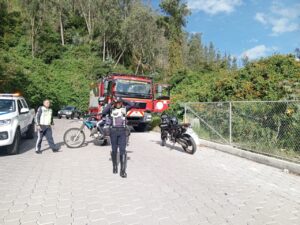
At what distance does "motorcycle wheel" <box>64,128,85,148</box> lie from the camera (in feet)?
38.5

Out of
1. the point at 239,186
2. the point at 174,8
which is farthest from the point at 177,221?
the point at 174,8

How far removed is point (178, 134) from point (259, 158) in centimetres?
291

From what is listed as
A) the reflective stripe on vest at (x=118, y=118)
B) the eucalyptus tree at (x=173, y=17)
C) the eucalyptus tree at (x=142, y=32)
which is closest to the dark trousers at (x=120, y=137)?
the reflective stripe on vest at (x=118, y=118)

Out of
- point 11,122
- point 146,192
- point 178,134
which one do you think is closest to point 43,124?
point 11,122

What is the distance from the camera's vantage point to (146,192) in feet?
20.3

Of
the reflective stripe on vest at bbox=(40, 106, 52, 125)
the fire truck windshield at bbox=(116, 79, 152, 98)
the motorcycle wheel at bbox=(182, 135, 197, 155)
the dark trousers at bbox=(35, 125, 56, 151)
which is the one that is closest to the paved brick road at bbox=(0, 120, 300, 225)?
the dark trousers at bbox=(35, 125, 56, 151)

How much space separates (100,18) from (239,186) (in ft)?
161

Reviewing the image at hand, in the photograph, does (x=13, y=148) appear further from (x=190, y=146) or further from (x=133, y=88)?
(x=133, y=88)

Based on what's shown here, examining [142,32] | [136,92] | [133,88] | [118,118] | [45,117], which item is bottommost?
[45,117]

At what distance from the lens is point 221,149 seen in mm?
11758

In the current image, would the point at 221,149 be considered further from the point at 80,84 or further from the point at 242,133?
the point at 80,84

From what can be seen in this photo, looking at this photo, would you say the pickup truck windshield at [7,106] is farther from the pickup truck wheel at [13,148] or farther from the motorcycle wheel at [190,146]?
the motorcycle wheel at [190,146]

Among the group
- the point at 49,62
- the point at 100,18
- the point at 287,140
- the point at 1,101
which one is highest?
the point at 100,18

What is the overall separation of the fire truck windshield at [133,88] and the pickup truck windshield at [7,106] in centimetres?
620
